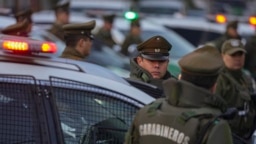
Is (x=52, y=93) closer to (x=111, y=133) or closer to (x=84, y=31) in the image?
(x=111, y=133)

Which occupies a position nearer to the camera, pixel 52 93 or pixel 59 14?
pixel 52 93

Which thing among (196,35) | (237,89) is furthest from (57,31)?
(196,35)

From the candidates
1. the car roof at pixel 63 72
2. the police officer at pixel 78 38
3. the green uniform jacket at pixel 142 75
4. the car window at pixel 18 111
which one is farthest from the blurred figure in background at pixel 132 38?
the car window at pixel 18 111

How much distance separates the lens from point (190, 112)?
3477mm

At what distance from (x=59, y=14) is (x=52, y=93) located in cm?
725

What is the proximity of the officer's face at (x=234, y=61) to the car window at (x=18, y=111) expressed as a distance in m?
3.46

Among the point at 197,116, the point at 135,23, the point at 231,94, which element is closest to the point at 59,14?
the point at 135,23

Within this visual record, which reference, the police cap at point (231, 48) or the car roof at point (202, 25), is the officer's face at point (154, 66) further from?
the car roof at point (202, 25)

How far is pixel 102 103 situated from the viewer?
4137 mm

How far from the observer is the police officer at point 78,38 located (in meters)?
6.30

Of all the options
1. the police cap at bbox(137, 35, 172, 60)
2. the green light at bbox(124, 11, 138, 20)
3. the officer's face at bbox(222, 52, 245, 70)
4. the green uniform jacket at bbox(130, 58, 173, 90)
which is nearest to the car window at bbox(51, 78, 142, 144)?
the green uniform jacket at bbox(130, 58, 173, 90)

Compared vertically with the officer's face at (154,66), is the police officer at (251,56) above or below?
below

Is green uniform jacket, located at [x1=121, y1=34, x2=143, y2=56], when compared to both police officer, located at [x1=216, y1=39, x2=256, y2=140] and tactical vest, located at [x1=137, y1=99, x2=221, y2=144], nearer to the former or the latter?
police officer, located at [x1=216, y1=39, x2=256, y2=140]

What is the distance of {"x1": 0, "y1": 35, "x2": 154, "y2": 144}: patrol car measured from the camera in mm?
3926
